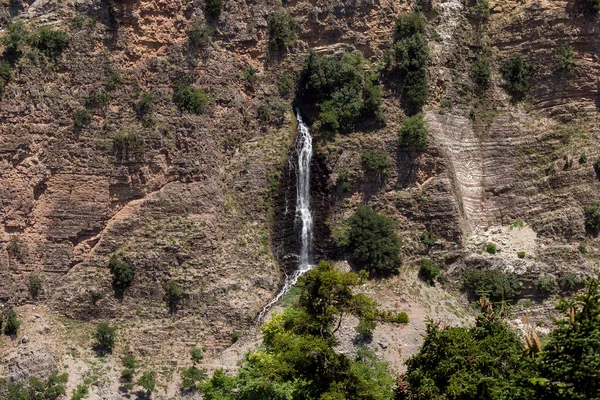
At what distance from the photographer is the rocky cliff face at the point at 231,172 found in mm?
49594

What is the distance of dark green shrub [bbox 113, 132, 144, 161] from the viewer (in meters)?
51.6

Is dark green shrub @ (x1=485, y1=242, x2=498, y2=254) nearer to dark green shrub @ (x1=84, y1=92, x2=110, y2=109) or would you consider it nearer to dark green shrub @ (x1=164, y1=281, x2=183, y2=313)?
dark green shrub @ (x1=164, y1=281, x2=183, y2=313)

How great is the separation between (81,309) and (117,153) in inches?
349

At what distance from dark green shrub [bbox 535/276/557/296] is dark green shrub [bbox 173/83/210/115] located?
2154 cm

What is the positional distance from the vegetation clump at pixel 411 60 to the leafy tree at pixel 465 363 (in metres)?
25.8

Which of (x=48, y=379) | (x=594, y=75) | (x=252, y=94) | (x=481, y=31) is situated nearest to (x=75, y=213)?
(x=48, y=379)

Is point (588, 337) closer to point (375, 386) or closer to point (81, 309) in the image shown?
point (375, 386)

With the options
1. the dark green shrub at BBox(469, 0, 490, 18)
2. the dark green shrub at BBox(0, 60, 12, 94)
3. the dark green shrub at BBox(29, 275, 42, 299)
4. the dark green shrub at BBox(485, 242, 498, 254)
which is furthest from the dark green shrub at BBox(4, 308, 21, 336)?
the dark green shrub at BBox(469, 0, 490, 18)

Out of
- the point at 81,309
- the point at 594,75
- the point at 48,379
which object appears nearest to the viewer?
the point at 48,379

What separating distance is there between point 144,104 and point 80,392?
1662cm

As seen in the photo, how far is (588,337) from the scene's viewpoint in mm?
23828

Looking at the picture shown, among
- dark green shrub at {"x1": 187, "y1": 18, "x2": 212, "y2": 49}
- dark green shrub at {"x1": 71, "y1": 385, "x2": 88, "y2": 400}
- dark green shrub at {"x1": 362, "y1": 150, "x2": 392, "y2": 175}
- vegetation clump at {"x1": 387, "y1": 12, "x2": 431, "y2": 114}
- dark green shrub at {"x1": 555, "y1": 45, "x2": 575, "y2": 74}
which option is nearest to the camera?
dark green shrub at {"x1": 71, "y1": 385, "x2": 88, "y2": 400}

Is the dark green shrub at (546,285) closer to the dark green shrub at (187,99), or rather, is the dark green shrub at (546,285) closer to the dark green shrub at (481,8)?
the dark green shrub at (481,8)

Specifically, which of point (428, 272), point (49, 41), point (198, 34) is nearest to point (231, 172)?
point (198, 34)
